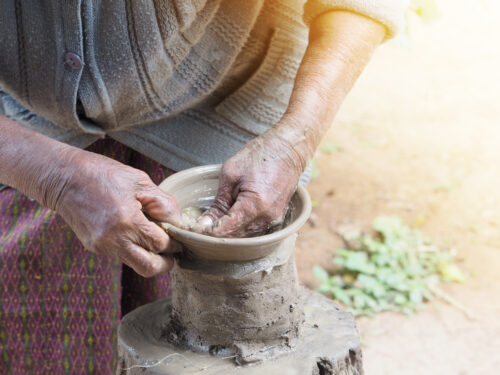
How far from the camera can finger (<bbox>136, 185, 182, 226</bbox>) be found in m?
1.50

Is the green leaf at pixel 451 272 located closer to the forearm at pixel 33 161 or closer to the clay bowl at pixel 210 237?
the clay bowl at pixel 210 237

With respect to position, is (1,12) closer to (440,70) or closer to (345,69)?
(345,69)

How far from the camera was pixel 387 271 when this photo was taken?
3873 millimetres

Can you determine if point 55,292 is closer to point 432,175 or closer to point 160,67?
point 160,67

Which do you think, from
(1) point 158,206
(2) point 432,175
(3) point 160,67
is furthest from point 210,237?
(2) point 432,175

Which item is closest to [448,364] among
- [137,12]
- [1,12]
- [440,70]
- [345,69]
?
[345,69]

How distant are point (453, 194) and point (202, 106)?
294 centimetres

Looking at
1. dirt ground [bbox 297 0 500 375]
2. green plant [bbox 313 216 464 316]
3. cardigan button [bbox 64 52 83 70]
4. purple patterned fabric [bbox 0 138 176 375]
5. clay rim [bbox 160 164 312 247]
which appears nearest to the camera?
clay rim [bbox 160 164 312 247]

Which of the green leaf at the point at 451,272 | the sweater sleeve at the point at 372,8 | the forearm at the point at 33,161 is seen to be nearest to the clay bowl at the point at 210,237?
the forearm at the point at 33,161

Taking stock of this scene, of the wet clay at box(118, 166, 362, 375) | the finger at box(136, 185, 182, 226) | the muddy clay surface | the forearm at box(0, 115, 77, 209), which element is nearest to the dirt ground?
the muddy clay surface

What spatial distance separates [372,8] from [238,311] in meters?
0.98

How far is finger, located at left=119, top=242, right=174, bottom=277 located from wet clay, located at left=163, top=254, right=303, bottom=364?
0.28 feet

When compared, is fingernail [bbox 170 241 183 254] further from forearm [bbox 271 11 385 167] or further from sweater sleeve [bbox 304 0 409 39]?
sweater sleeve [bbox 304 0 409 39]

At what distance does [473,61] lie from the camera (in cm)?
644
